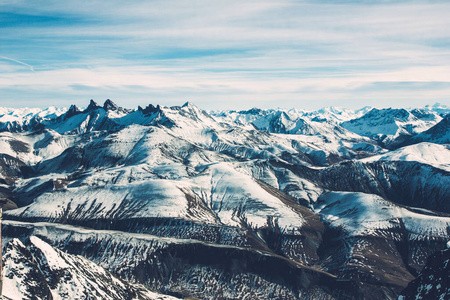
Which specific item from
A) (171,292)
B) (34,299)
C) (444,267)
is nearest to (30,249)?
(34,299)

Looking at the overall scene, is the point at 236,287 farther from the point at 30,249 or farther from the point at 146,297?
the point at 30,249

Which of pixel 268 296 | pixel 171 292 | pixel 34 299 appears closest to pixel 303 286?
pixel 268 296

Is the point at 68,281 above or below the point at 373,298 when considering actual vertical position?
above

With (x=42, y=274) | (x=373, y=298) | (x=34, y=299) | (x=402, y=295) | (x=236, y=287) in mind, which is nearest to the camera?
(x=34, y=299)

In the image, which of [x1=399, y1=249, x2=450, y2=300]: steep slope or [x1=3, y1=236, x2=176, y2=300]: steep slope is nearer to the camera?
[x1=3, y1=236, x2=176, y2=300]: steep slope

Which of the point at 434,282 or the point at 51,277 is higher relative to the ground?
the point at 51,277

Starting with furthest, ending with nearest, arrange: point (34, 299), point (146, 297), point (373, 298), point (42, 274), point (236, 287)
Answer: point (236, 287)
point (373, 298)
point (146, 297)
point (42, 274)
point (34, 299)

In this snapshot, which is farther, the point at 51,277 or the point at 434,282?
the point at 434,282

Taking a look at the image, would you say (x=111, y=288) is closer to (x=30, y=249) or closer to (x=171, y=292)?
(x=30, y=249)

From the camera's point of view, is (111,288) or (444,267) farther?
(111,288)

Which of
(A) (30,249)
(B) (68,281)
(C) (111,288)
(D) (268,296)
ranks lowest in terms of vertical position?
(D) (268,296)

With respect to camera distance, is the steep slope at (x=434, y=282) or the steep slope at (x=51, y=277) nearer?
the steep slope at (x=51, y=277)
